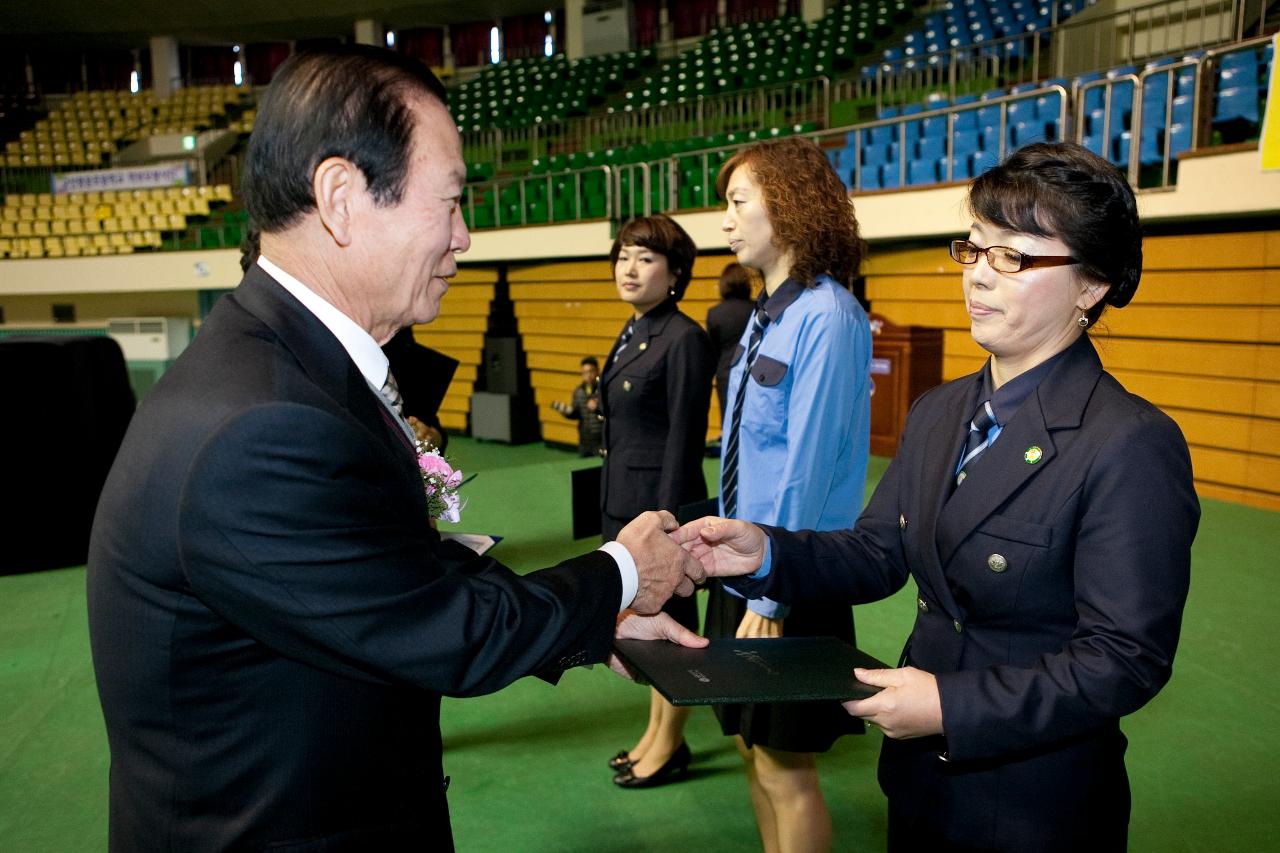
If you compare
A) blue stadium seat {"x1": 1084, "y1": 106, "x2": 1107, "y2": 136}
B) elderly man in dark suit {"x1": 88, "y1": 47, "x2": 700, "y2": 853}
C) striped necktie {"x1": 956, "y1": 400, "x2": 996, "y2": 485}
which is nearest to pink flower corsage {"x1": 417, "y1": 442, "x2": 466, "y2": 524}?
elderly man in dark suit {"x1": 88, "y1": 47, "x2": 700, "y2": 853}

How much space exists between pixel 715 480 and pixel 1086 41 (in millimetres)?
6884

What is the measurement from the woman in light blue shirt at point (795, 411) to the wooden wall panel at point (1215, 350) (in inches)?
184

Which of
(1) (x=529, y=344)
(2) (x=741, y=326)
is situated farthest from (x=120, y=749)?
(1) (x=529, y=344)

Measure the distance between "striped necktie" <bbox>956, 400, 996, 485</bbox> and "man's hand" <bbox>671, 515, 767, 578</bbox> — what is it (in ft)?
1.29

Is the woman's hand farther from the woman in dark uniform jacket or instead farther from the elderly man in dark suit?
the elderly man in dark suit

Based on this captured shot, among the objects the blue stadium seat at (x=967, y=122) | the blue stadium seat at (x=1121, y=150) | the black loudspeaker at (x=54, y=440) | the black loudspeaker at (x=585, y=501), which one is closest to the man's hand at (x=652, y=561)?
the black loudspeaker at (x=585, y=501)

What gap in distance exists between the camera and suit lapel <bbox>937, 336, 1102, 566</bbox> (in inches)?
50.8

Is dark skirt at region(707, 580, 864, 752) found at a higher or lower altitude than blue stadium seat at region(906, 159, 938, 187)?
lower

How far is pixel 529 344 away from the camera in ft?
37.8

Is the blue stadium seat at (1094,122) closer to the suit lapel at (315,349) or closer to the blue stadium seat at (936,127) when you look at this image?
the blue stadium seat at (936,127)

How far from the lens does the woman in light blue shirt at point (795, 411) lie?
2.02m

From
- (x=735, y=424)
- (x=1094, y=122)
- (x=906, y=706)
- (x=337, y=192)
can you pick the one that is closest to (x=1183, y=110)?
(x=1094, y=122)

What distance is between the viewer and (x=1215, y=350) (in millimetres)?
6559

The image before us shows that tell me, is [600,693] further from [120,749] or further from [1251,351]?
[1251,351]
